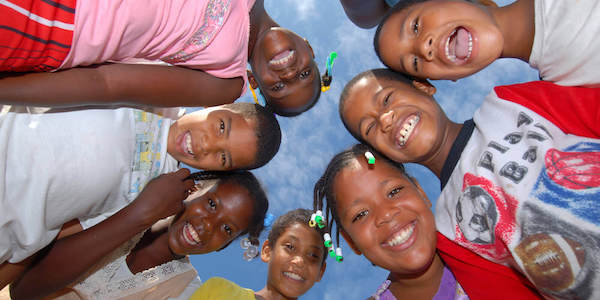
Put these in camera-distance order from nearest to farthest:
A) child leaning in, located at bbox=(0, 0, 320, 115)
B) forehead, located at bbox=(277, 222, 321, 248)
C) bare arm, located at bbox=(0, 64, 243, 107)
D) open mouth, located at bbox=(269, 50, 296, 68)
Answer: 1. child leaning in, located at bbox=(0, 0, 320, 115)
2. bare arm, located at bbox=(0, 64, 243, 107)
3. open mouth, located at bbox=(269, 50, 296, 68)
4. forehead, located at bbox=(277, 222, 321, 248)

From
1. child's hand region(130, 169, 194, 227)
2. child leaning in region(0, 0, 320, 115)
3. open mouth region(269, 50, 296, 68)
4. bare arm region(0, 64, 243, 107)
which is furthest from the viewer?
open mouth region(269, 50, 296, 68)

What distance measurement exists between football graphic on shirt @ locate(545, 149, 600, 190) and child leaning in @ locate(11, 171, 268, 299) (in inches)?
53.0

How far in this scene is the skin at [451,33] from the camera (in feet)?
4.78

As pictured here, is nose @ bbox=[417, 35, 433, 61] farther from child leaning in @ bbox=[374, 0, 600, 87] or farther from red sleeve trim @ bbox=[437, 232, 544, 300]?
red sleeve trim @ bbox=[437, 232, 544, 300]

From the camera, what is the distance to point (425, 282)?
1.78 meters

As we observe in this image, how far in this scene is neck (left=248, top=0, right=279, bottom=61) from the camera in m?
1.94

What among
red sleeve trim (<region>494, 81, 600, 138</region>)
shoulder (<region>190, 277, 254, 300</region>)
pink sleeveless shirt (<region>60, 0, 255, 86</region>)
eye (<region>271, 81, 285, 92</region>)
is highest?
pink sleeveless shirt (<region>60, 0, 255, 86</region>)

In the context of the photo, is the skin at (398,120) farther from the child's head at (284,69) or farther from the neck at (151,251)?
the neck at (151,251)

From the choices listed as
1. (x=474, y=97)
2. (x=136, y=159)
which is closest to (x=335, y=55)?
(x=474, y=97)

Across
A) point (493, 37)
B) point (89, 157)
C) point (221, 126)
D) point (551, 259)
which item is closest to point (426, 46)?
point (493, 37)

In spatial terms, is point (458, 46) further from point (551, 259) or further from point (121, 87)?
point (121, 87)

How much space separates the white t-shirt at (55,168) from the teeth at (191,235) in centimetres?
41

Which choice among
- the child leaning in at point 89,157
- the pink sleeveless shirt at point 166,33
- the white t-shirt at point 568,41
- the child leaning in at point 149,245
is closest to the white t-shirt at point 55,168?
the child leaning in at point 89,157

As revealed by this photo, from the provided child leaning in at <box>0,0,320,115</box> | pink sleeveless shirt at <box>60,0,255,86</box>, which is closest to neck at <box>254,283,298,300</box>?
child leaning in at <box>0,0,320,115</box>
